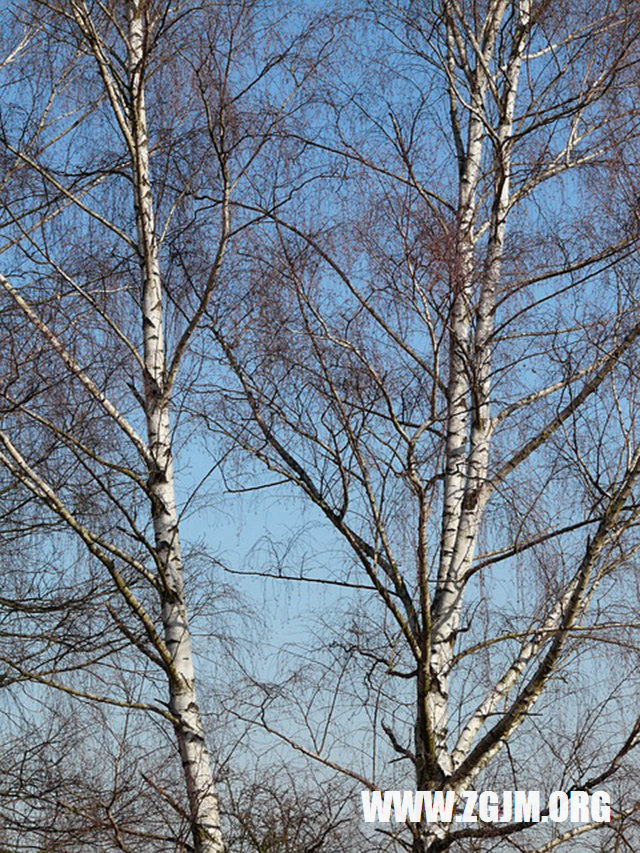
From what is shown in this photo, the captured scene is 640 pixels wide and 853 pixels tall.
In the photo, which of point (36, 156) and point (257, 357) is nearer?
point (257, 357)

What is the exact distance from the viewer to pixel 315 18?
8.34 m

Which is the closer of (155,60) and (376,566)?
(376,566)

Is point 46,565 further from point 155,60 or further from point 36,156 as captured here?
point 155,60

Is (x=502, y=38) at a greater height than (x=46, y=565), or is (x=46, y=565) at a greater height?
(x=502, y=38)

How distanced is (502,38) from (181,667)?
14.6 ft

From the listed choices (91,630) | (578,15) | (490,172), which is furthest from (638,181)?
(91,630)

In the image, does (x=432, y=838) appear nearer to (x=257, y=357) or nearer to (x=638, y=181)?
(x=257, y=357)

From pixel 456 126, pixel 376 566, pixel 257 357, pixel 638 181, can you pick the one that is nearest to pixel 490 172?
pixel 456 126

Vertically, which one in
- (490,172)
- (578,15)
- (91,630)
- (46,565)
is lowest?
(91,630)

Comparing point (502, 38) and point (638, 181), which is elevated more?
point (502, 38)

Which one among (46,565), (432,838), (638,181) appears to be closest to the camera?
(432,838)

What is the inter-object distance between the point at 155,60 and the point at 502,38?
7.29 ft

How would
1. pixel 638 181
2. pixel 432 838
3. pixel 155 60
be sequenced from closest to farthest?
pixel 432 838, pixel 638 181, pixel 155 60

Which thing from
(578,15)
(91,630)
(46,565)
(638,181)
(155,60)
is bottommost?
(91,630)
